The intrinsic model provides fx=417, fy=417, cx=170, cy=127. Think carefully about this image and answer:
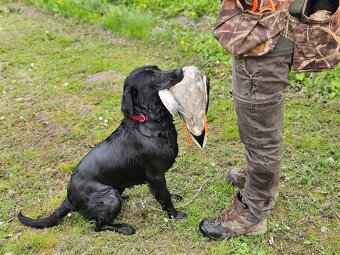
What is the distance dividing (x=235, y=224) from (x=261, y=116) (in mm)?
955

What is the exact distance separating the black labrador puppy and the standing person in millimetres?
544

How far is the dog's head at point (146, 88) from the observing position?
9.99ft

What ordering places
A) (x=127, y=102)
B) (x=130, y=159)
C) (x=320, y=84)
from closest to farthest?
(x=127, y=102) → (x=130, y=159) → (x=320, y=84)

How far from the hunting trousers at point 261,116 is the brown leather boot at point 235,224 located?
0.08m

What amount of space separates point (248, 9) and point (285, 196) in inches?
71.6

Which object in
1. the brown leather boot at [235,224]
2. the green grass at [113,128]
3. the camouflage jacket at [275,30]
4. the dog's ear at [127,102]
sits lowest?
the green grass at [113,128]

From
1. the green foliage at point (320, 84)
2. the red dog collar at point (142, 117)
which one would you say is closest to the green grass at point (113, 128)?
the green foliage at point (320, 84)

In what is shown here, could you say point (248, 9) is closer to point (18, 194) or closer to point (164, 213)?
point (164, 213)

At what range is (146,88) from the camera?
10.1ft

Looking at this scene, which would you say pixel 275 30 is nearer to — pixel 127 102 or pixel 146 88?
pixel 146 88

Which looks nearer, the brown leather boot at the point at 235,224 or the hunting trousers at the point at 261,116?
the hunting trousers at the point at 261,116

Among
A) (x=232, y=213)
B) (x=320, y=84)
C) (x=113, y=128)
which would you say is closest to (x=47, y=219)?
(x=232, y=213)

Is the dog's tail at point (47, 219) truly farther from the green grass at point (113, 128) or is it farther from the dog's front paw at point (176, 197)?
the dog's front paw at point (176, 197)

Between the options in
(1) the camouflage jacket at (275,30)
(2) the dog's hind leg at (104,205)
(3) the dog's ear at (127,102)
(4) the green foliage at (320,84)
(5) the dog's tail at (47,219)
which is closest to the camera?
(1) the camouflage jacket at (275,30)
